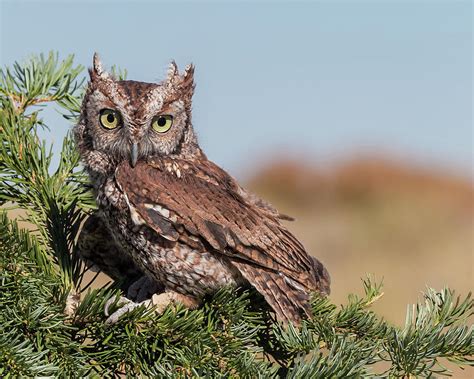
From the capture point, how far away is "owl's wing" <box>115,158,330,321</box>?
264cm

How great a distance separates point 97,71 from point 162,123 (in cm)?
33

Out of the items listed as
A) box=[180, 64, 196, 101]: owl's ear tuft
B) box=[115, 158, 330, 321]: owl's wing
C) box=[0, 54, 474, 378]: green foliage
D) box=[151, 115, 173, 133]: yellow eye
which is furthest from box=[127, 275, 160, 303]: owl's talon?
box=[180, 64, 196, 101]: owl's ear tuft

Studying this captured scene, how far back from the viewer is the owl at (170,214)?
2.65 metres

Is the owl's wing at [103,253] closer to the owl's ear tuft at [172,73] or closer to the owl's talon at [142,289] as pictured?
the owl's talon at [142,289]

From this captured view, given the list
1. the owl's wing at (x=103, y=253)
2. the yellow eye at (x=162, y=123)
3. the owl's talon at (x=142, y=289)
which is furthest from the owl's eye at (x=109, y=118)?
the owl's talon at (x=142, y=289)

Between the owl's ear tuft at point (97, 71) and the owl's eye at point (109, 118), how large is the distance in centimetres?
15

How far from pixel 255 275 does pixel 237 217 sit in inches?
10.2

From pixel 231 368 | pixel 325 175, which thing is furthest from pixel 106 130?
pixel 325 175

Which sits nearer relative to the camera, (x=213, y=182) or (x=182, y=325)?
(x=182, y=325)

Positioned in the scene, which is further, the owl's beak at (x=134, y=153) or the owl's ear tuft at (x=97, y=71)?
the owl's ear tuft at (x=97, y=71)

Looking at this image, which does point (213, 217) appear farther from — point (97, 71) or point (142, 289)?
point (97, 71)

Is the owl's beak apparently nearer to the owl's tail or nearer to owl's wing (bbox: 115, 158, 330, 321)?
owl's wing (bbox: 115, 158, 330, 321)

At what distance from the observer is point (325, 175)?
1289 cm

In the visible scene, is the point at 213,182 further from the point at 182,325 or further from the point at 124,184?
the point at 182,325
